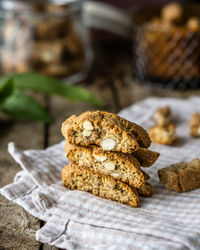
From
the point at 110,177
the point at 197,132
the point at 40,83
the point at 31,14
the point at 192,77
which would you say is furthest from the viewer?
the point at 192,77

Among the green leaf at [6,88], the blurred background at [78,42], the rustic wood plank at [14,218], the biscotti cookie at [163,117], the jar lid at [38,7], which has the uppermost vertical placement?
the jar lid at [38,7]

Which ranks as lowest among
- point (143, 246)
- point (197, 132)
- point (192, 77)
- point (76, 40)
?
point (143, 246)

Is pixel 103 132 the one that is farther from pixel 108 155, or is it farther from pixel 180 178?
pixel 180 178

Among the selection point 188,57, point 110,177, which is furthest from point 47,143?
point 188,57

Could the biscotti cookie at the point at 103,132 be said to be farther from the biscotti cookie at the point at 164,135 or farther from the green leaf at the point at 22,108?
the green leaf at the point at 22,108

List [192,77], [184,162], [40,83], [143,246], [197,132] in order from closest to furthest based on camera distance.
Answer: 1. [143,246]
2. [184,162]
3. [197,132]
4. [40,83]
5. [192,77]

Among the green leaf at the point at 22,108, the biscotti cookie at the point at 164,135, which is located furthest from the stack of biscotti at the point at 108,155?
the green leaf at the point at 22,108

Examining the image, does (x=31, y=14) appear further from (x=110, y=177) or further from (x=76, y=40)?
(x=110, y=177)

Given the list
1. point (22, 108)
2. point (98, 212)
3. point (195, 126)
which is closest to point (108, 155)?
point (98, 212)
